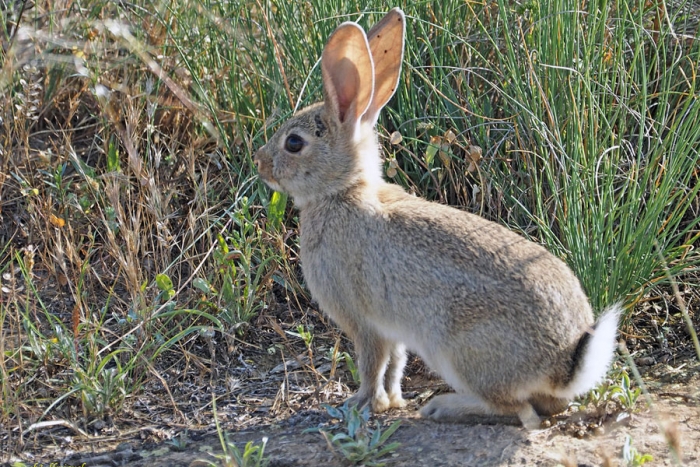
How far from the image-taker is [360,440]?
10.2 ft

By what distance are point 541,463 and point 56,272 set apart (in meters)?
2.21

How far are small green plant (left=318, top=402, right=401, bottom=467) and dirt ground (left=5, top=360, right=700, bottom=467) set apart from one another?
0.04 meters

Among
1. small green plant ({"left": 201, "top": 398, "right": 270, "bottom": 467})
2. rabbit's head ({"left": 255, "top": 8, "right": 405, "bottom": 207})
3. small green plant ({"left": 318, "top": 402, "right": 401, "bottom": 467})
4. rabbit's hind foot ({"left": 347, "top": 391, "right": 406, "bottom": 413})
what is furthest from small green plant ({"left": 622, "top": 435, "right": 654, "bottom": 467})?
rabbit's head ({"left": 255, "top": 8, "right": 405, "bottom": 207})

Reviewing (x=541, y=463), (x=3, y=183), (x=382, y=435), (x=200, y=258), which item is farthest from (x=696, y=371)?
(x=3, y=183)

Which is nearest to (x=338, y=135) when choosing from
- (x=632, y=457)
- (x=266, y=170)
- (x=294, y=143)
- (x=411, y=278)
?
(x=294, y=143)

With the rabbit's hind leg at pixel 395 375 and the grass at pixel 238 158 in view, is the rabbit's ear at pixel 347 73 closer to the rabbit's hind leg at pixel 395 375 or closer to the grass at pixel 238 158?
the grass at pixel 238 158

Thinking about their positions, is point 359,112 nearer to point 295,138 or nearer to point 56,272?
point 295,138

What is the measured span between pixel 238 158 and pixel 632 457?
2.47 metres

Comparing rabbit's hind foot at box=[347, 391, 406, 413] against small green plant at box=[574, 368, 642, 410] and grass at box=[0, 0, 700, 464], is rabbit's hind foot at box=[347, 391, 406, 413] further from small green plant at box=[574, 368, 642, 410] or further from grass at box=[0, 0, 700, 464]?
small green plant at box=[574, 368, 642, 410]

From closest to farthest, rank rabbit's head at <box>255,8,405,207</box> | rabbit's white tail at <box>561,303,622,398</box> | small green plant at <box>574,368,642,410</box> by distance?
rabbit's white tail at <box>561,303,622,398</box>, small green plant at <box>574,368,642,410</box>, rabbit's head at <box>255,8,405,207</box>

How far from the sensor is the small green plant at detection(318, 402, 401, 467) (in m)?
3.10

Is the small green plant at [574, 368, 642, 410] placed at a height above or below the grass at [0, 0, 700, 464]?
below

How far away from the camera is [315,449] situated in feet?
10.7

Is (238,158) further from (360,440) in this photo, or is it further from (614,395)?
(614,395)
